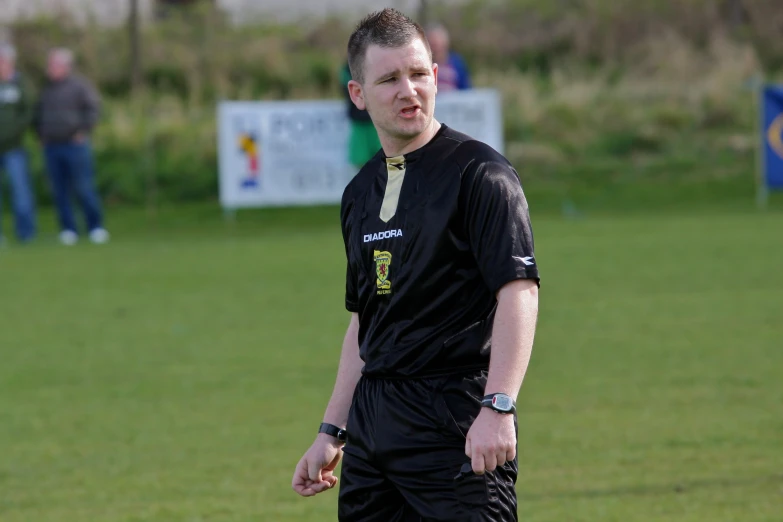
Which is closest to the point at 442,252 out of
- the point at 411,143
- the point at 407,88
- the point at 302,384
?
the point at 411,143

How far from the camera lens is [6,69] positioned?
671 inches

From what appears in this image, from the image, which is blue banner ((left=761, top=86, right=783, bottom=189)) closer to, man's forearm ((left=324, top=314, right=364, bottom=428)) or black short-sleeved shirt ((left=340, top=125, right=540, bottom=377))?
man's forearm ((left=324, top=314, right=364, bottom=428))

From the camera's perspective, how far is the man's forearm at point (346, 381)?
11.7 feet

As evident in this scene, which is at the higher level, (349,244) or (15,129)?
(349,244)

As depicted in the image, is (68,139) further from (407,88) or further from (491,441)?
(491,441)

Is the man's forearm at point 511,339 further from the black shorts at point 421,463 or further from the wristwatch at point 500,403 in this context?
the black shorts at point 421,463

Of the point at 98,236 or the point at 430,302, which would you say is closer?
the point at 430,302

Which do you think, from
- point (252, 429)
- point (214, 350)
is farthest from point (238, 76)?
point (252, 429)

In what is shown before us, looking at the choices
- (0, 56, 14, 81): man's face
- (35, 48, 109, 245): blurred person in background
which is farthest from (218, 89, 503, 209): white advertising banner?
(0, 56, 14, 81): man's face

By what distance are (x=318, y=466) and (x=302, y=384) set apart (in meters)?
4.45

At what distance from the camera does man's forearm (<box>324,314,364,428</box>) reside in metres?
3.56

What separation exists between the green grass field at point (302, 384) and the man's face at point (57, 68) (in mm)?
3660

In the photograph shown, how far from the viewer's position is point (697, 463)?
19.4 feet

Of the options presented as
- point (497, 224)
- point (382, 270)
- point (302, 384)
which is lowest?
point (302, 384)
